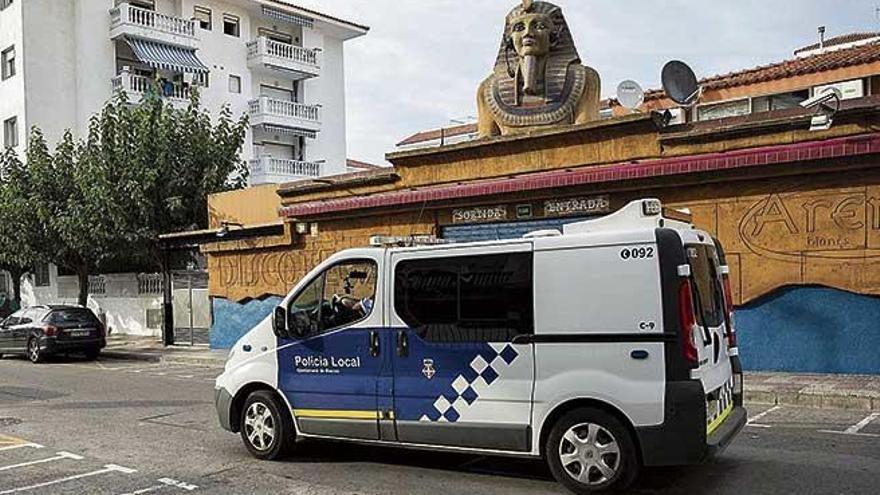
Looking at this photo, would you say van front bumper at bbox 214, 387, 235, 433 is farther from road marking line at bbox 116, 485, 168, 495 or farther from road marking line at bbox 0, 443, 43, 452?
road marking line at bbox 0, 443, 43, 452

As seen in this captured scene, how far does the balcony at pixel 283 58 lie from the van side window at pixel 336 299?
102 ft

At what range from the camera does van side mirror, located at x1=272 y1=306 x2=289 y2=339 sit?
300 inches

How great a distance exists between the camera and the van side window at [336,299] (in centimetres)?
724

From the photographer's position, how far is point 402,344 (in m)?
6.97

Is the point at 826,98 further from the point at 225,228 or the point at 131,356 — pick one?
the point at 131,356

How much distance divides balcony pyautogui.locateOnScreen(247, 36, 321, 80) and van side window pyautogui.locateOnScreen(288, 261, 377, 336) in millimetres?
30945

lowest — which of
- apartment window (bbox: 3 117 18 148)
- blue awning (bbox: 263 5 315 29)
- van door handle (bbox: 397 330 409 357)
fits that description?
van door handle (bbox: 397 330 409 357)

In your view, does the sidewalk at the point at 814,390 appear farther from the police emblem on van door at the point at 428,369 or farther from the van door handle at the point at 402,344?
the van door handle at the point at 402,344

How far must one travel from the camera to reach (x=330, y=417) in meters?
7.36

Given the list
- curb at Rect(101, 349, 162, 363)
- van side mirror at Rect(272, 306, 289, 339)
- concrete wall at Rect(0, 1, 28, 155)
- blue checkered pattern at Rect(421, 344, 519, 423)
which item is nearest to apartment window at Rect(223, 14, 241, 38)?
concrete wall at Rect(0, 1, 28, 155)

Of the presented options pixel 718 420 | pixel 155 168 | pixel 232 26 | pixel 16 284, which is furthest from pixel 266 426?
pixel 232 26

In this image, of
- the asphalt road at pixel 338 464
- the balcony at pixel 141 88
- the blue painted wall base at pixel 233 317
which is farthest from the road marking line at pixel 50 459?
the balcony at pixel 141 88

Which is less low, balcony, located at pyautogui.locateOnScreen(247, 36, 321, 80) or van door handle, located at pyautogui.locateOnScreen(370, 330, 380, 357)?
balcony, located at pyautogui.locateOnScreen(247, 36, 321, 80)

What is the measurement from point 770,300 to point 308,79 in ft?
101
